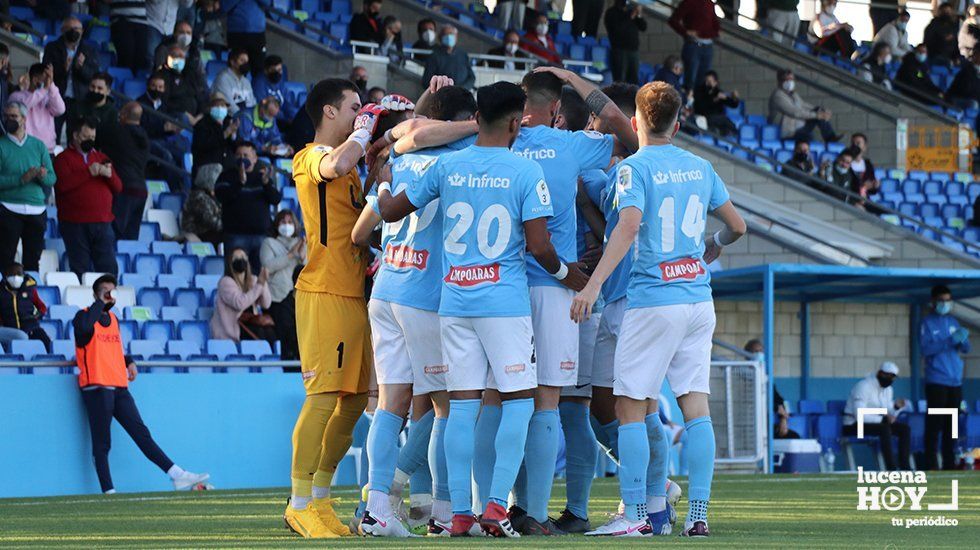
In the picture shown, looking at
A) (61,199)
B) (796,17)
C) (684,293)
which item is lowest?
(684,293)

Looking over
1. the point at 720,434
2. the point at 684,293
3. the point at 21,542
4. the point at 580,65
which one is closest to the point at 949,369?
the point at 720,434

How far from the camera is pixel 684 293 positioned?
7.90 meters

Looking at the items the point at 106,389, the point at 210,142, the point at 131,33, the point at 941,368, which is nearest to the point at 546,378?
the point at 106,389

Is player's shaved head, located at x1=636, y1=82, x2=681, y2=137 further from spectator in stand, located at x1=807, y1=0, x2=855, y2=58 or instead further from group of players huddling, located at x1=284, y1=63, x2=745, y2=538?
spectator in stand, located at x1=807, y1=0, x2=855, y2=58

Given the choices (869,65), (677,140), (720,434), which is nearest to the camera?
(720,434)

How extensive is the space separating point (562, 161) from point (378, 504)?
1.92 meters

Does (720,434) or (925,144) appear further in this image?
(925,144)

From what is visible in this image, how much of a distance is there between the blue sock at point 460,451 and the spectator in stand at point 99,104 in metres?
10.1

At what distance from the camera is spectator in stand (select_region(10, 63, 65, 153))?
1698 centimetres

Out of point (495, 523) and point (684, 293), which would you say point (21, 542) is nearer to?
point (495, 523)

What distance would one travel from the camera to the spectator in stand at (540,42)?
23.9 meters

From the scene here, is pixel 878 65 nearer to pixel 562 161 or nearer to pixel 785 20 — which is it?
pixel 785 20

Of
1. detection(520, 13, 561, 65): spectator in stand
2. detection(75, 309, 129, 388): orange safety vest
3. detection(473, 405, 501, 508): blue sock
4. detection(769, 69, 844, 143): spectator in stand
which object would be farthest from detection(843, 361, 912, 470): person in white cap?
detection(473, 405, 501, 508): blue sock

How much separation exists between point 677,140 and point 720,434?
6364mm
